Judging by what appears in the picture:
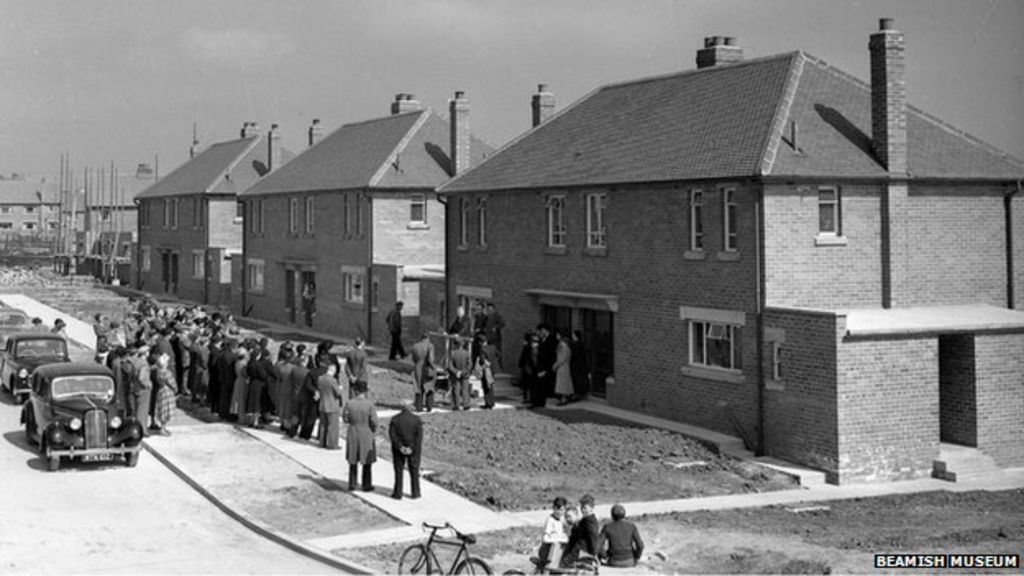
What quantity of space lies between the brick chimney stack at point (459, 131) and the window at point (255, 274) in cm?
1398

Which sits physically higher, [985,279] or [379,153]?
[379,153]

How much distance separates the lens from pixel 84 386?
21.0 m

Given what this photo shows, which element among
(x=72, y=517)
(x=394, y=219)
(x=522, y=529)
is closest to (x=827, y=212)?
(x=522, y=529)

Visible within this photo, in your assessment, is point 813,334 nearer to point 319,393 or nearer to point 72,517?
point 319,393

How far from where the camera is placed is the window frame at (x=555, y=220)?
2961cm

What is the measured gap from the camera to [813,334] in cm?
2092

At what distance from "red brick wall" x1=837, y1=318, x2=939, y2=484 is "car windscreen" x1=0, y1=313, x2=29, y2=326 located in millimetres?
27363

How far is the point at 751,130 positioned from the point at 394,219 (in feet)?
65.4

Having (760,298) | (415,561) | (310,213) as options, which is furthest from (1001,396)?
(310,213)

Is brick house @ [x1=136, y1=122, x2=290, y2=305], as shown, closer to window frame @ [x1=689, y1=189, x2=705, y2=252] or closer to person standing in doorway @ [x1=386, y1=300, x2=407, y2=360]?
person standing in doorway @ [x1=386, y1=300, x2=407, y2=360]

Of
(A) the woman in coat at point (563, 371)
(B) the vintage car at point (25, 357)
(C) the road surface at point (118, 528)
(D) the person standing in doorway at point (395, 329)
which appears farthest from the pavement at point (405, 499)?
(D) the person standing in doorway at point (395, 329)

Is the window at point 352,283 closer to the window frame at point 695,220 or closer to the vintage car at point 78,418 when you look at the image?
the window frame at point 695,220

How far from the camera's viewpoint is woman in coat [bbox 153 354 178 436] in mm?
22797

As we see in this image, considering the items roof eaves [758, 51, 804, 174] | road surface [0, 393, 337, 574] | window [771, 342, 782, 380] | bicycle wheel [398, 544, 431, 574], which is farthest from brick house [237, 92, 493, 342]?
bicycle wheel [398, 544, 431, 574]
